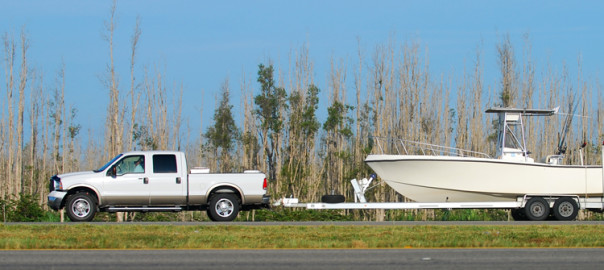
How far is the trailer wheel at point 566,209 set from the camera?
23.0 m

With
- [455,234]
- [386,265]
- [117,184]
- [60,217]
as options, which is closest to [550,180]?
[455,234]

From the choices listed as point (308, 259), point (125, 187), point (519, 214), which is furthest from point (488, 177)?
point (308, 259)

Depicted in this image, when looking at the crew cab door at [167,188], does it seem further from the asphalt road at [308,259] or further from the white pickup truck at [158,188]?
the asphalt road at [308,259]

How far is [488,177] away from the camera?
923 inches

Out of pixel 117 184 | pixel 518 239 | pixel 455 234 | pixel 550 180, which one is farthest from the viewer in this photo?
pixel 550 180

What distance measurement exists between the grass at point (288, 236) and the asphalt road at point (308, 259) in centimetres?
100

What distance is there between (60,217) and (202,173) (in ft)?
31.3

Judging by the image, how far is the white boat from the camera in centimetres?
2323

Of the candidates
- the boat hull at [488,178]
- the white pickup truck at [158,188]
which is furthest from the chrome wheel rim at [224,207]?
the boat hull at [488,178]

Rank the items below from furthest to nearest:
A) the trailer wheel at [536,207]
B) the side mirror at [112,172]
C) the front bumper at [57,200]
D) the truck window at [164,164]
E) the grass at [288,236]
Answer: the trailer wheel at [536,207]
the truck window at [164,164]
the side mirror at [112,172]
the front bumper at [57,200]
the grass at [288,236]

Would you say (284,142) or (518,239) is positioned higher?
(284,142)

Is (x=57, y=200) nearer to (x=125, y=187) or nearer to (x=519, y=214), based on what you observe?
(x=125, y=187)

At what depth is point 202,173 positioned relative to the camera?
21047 mm

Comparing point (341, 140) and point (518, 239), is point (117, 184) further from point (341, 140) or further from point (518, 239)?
point (341, 140)
